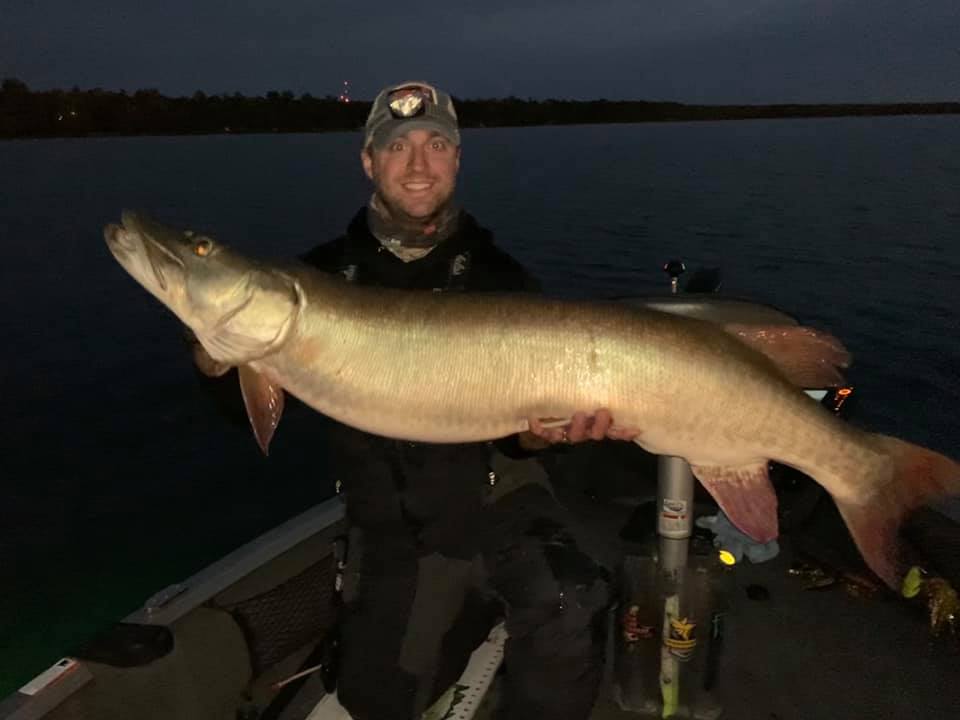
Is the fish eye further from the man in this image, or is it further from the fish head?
the man

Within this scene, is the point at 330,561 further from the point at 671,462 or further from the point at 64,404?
the point at 64,404

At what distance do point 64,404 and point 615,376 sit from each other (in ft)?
33.2

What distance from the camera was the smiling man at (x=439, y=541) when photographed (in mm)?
2699

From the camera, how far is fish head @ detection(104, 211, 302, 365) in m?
2.40

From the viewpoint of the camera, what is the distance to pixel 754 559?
152 inches

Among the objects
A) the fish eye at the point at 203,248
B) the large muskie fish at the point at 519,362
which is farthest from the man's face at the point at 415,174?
the fish eye at the point at 203,248

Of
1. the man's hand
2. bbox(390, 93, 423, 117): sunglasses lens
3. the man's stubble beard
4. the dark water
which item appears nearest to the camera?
the man's hand

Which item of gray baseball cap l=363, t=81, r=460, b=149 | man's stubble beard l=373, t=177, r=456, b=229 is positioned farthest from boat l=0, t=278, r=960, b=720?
gray baseball cap l=363, t=81, r=460, b=149

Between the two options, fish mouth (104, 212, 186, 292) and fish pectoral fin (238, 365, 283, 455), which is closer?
fish mouth (104, 212, 186, 292)

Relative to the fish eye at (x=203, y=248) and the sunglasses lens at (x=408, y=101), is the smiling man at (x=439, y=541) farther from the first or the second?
the fish eye at (x=203, y=248)

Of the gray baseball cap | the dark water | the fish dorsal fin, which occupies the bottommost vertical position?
the dark water

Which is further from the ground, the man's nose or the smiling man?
the man's nose

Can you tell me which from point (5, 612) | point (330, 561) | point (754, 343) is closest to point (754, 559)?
point (754, 343)

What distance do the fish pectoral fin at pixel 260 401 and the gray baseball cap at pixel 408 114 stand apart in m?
1.18
